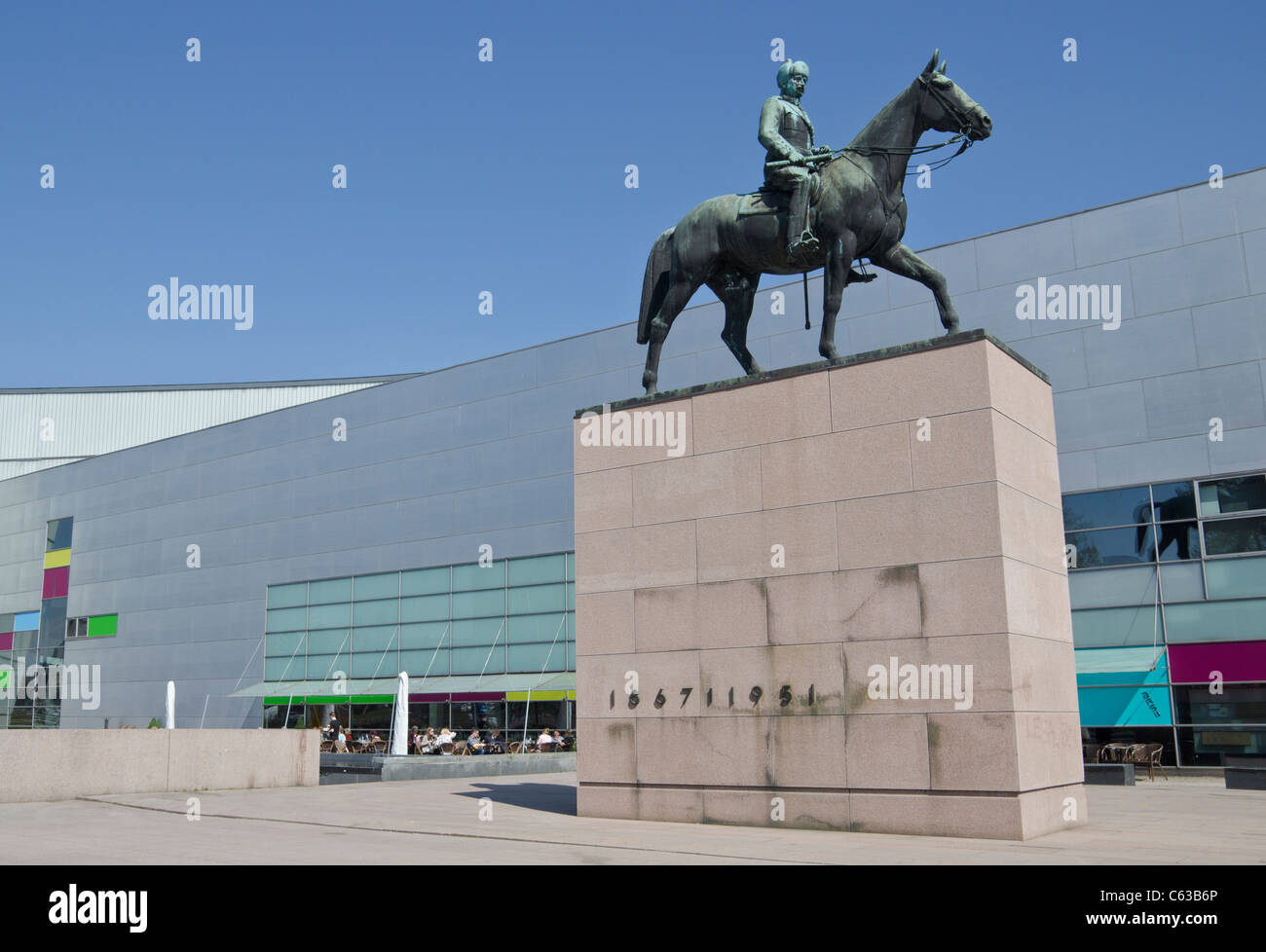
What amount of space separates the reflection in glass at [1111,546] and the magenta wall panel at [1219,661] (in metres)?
2.68

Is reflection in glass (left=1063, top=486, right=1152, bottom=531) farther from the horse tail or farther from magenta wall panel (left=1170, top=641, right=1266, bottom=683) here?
the horse tail

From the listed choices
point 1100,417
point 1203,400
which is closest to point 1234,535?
point 1203,400

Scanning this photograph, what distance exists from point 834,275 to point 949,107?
97.6 inches

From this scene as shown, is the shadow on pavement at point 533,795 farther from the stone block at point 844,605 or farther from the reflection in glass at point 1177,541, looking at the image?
the reflection in glass at point 1177,541

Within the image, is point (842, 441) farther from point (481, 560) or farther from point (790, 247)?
point (481, 560)

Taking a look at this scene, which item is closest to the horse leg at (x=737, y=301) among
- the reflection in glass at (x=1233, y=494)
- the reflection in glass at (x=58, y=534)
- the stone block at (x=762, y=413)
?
the stone block at (x=762, y=413)

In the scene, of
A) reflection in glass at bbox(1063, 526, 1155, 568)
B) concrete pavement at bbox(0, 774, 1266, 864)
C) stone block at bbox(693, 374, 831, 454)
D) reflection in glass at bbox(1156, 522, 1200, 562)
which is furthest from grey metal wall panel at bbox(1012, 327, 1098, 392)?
stone block at bbox(693, 374, 831, 454)

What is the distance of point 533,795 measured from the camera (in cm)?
1991

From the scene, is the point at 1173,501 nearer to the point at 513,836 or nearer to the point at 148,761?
the point at 513,836

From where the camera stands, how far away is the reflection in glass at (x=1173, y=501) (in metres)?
31.1

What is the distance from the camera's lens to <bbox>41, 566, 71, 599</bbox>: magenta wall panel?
61.8 meters

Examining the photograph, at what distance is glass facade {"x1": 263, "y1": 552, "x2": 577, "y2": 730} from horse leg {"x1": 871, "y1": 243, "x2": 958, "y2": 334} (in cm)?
2854
